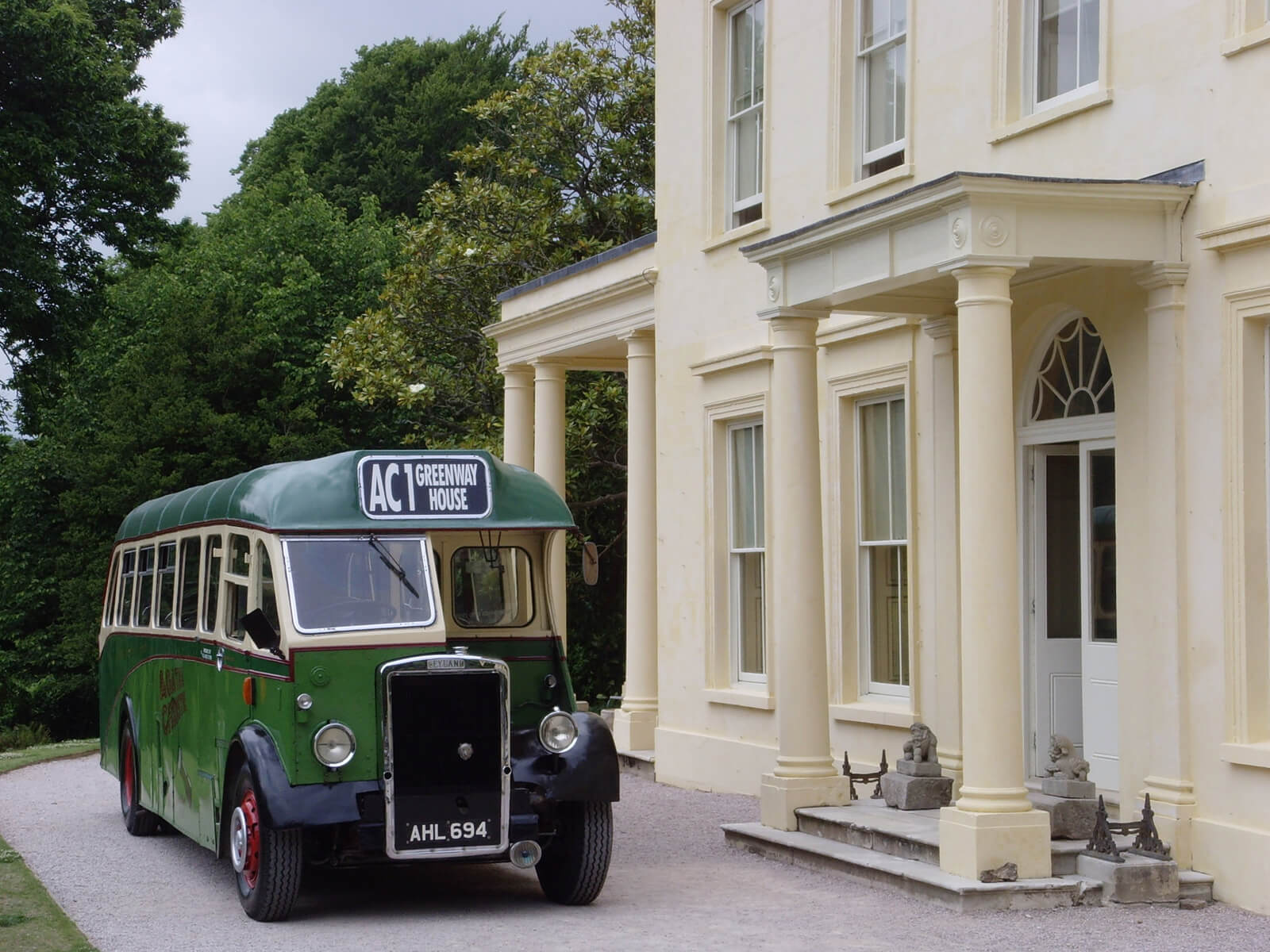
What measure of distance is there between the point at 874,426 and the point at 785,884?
14.2 feet

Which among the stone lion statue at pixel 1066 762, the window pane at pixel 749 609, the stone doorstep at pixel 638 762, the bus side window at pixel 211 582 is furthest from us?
the stone doorstep at pixel 638 762

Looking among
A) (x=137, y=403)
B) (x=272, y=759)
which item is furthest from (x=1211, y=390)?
(x=137, y=403)

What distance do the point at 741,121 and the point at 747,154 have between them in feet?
1.16

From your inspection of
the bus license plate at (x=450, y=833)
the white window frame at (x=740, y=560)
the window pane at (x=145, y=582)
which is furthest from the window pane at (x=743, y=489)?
the bus license plate at (x=450, y=833)

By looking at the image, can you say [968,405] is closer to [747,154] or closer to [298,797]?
[298,797]

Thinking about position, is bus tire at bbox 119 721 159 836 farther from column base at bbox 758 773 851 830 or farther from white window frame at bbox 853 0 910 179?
white window frame at bbox 853 0 910 179

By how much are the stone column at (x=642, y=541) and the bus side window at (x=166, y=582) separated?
18.9ft

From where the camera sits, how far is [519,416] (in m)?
19.9

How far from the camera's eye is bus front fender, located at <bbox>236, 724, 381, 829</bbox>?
913cm

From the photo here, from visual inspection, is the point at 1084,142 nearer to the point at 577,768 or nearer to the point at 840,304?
the point at 840,304

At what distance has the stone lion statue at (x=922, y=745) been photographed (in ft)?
38.1

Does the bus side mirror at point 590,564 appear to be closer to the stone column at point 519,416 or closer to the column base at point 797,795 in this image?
the column base at point 797,795

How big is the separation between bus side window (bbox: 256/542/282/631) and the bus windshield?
0.64 ft

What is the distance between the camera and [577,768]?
32.0ft
